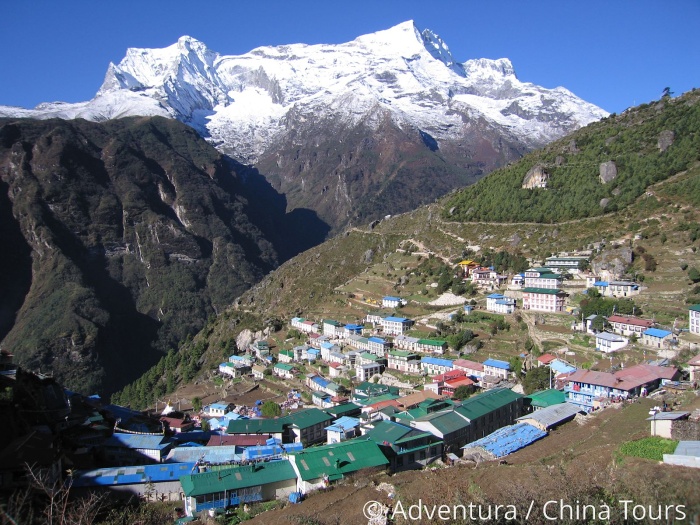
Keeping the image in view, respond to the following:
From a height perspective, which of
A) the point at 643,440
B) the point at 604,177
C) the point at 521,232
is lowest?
the point at 643,440

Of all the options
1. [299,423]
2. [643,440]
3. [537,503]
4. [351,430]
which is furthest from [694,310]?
[537,503]

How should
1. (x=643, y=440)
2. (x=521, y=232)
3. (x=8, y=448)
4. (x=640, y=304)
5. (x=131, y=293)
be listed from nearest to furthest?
(x=643, y=440), (x=8, y=448), (x=640, y=304), (x=521, y=232), (x=131, y=293)

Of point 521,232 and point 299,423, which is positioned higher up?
point 521,232

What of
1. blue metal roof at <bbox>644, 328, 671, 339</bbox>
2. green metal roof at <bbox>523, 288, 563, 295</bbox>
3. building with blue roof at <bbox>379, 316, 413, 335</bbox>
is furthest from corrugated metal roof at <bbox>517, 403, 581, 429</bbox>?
building with blue roof at <bbox>379, 316, 413, 335</bbox>

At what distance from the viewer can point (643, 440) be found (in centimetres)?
2070

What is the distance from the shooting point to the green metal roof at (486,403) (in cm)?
3156

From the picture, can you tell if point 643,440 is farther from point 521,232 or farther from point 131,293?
point 131,293

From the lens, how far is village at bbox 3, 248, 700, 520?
24656mm

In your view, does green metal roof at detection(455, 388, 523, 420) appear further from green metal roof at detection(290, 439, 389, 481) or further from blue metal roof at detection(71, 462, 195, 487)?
blue metal roof at detection(71, 462, 195, 487)

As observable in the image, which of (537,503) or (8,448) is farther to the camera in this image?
(8,448)

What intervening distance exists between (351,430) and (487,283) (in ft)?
90.4

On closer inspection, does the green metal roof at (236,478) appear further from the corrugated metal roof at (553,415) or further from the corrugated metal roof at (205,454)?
the corrugated metal roof at (553,415)

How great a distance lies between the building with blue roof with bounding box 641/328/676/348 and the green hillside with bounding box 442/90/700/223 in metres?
25.7

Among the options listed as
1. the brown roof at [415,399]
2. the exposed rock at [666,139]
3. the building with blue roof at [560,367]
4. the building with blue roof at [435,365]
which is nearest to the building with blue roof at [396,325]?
the building with blue roof at [435,365]
